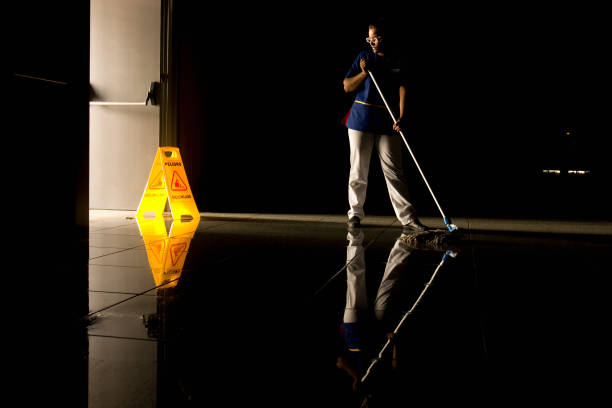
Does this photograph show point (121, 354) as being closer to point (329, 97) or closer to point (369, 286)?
point (369, 286)

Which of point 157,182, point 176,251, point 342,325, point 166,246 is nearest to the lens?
point 342,325

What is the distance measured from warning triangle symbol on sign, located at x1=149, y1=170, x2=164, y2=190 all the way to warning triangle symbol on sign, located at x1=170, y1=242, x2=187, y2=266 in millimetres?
1489

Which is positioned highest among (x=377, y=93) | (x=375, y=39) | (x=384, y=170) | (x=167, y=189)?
(x=375, y=39)

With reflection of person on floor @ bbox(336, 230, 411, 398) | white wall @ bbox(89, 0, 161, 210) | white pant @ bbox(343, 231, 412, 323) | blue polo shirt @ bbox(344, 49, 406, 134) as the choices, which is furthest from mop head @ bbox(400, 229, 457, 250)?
white wall @ bbox(89, 0, 161, 210)

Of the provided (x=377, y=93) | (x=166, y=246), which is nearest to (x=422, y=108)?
(x=377, y=93)

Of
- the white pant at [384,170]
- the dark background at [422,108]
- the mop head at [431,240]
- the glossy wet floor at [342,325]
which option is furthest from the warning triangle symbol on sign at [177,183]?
the mop head at [431,240]

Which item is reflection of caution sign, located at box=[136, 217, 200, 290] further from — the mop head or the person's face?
the person's face

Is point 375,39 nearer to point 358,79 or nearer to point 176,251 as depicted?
point 358,79

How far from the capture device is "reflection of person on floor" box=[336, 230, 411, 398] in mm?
1315

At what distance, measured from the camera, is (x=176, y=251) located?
2.87 meters

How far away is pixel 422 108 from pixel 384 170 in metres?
1.99
